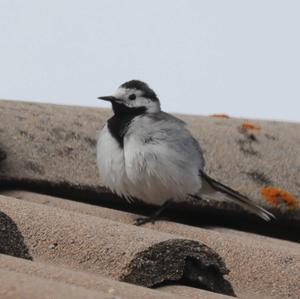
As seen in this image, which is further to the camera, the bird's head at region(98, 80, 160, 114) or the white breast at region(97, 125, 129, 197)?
the bird's head at region(98, 80, 160, 114)

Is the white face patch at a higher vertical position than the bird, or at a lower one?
higher

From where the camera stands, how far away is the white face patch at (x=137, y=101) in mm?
4098

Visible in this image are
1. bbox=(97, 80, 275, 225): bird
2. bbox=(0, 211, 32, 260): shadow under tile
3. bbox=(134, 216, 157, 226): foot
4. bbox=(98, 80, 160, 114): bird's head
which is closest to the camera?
bbox=(0, 211, 32, 260): shadow under tile

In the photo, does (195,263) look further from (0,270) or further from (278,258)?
(0,270)

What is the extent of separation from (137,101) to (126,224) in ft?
5.30

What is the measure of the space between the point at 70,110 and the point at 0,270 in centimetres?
234

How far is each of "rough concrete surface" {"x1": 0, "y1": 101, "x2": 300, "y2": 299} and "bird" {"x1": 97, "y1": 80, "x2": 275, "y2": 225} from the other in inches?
2.6

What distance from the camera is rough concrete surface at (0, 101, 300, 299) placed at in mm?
2090

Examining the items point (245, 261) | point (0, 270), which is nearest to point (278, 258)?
point (245, 261)

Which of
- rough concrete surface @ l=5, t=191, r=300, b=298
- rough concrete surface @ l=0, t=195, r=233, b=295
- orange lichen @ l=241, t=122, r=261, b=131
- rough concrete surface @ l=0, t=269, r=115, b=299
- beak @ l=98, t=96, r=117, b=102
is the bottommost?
rough concrete surface @ l=5, t=191, r=300, b=298

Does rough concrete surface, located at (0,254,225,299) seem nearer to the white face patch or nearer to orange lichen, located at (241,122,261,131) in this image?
orange lichen, located at (241,122,261,131)

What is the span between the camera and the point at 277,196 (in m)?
3.48


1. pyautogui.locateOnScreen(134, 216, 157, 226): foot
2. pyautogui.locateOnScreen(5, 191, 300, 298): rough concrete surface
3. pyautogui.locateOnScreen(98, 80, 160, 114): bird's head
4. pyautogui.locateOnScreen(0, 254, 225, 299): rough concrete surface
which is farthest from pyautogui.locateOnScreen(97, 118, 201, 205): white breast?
pyautogui.locateOnScreen(0, 254, 225, 299): rough concrete surface

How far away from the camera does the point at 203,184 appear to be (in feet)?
12.4
